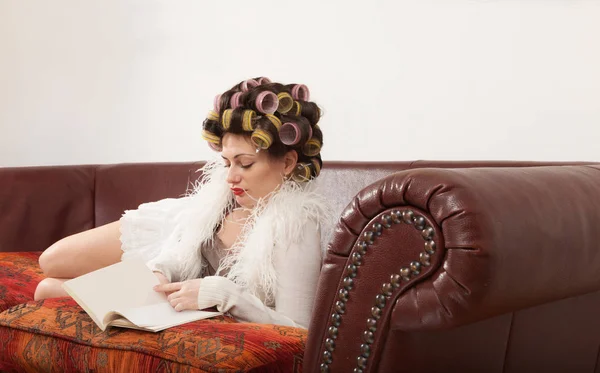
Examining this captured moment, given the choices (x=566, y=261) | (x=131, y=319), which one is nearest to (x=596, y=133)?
(x=566, y=261)

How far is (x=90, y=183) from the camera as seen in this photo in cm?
304

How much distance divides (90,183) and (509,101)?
176 centimetres

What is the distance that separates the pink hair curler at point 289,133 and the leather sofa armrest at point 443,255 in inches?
29.1

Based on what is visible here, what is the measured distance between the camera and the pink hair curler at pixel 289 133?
6.22ft

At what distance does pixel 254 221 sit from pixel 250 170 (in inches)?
5.4

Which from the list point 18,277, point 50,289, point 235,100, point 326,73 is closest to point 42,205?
point 18,277

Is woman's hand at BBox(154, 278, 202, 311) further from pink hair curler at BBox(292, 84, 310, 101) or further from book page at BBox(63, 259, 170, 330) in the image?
pink hair curler at BBox(292, 84, 310, 101)

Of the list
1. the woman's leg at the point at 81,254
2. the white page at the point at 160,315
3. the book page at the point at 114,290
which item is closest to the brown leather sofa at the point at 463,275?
the white page at the point at 160,315

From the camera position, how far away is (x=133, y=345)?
4.68ft

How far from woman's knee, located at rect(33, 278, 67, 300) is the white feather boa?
13.5 inches

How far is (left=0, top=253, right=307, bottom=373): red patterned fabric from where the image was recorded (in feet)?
4.38

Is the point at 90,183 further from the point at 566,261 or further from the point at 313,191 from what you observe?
the point at 566,261

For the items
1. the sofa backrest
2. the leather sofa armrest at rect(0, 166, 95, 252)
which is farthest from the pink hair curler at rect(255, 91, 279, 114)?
the leather sofa armrest at rect(0, 166, 95, 252)

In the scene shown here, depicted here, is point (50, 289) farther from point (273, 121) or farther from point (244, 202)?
point (273, 121)
